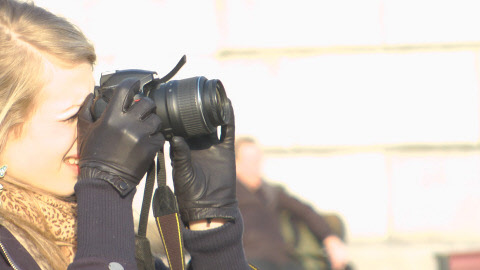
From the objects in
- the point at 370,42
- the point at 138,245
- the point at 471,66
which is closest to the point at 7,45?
the point at 138,245

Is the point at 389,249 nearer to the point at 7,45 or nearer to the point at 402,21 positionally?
the point at 402,21

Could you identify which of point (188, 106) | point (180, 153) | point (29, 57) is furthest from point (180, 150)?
point (29, 57)

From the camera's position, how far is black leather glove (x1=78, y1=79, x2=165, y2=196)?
1.48m

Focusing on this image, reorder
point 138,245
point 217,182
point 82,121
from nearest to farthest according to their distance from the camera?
point 82,121
point 138,245
point 217,182

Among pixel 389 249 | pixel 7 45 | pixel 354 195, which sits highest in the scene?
pixel 7 45

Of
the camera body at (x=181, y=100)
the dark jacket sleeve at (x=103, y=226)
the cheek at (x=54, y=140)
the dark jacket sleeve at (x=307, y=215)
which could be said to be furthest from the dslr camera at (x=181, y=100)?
the dark jacket sleeve at (x=307, y=215)

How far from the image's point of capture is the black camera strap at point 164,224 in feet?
5.54

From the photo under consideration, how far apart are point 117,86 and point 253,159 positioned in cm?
283

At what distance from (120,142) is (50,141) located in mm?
188

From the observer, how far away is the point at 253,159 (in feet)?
14.4

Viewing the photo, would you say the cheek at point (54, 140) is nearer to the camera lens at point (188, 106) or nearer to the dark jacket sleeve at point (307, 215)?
the camera lens at point (188, 106)

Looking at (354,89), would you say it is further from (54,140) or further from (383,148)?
(54,140)

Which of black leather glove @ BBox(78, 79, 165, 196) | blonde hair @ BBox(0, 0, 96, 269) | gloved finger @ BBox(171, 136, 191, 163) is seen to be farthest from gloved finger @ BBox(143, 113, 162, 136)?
blonde hair @ BBox(0, 0, 96, 269)

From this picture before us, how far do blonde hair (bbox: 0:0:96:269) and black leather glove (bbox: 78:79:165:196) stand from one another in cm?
14
